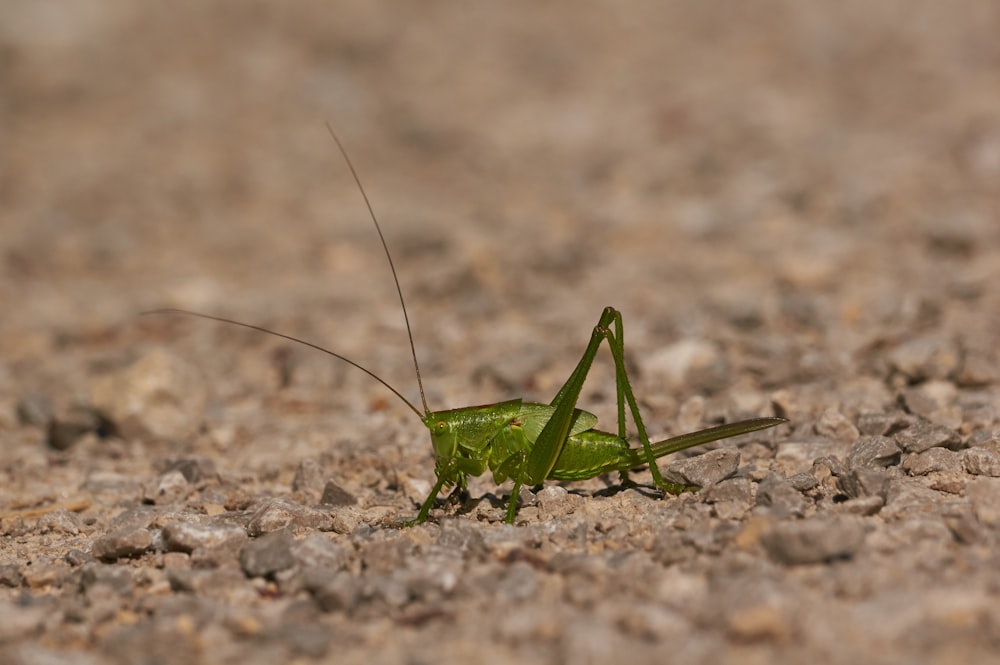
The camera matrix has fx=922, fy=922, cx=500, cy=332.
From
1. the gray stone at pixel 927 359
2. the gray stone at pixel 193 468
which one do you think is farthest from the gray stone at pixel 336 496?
the gray stone at pixel 927 359

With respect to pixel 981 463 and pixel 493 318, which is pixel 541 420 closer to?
pixel 981 463

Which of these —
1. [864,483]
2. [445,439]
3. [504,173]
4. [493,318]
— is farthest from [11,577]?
[504,173]

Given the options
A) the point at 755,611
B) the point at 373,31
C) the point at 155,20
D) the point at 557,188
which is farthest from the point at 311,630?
the point at 155,20

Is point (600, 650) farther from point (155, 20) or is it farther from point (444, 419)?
point (155, 20)

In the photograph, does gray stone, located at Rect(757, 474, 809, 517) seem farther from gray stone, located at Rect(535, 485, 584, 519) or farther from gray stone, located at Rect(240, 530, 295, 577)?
gray stone, located at Rect(240, 530, 295, 577)

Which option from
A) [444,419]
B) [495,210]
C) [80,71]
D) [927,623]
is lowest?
[927,623]

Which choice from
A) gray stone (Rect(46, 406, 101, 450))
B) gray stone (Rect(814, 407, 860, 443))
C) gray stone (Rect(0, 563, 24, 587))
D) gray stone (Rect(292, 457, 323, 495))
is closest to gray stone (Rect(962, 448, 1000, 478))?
gray stone (Rect(814, 407, 860, 443))
